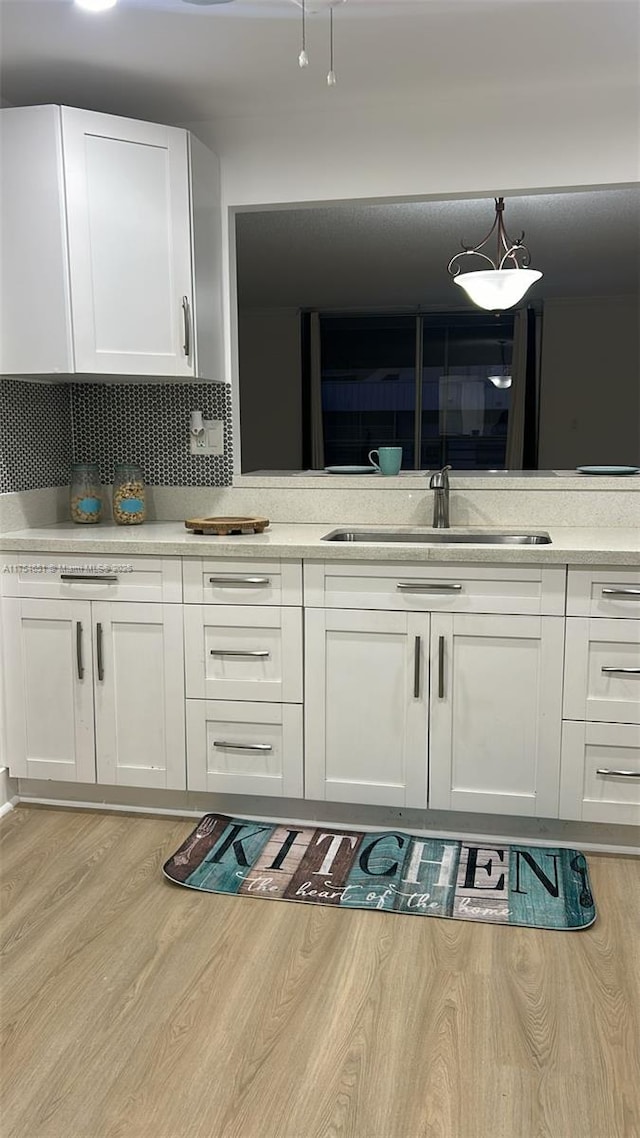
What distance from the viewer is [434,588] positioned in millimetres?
2672

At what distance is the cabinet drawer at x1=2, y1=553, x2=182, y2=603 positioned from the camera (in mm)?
2847

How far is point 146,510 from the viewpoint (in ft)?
11.3

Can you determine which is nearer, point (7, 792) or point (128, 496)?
point (7, 792)

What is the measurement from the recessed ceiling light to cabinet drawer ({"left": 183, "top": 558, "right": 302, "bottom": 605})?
4.99 feet

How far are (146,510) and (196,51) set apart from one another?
1579 millimetres

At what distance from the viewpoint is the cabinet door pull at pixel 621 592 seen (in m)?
2.55

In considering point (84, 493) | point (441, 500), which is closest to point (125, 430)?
point (84, 493)

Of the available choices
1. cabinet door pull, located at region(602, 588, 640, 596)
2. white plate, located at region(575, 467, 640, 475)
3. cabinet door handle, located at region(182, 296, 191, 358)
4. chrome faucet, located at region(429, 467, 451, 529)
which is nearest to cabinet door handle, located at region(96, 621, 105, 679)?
cabinet door handle, located at region(182, 296, 191, 358)

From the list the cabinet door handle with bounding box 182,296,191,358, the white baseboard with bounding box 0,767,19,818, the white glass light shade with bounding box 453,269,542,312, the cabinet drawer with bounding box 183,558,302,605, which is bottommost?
the white baseboard with bounding box 0,767,19,818

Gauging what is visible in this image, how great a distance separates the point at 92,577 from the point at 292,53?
1.70m

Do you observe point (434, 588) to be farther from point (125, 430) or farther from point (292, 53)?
point (292, 53)

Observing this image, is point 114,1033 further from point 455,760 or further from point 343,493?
point 343,493

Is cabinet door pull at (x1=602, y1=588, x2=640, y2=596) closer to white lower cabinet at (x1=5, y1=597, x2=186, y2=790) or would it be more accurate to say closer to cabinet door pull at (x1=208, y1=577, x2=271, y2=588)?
cabinet door pull at (x1=208, y1=577, x2=271, y2=588)

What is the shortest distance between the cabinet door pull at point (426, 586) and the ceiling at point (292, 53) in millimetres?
1537
